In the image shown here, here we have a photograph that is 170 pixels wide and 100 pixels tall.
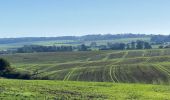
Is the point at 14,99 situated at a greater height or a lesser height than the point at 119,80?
greater

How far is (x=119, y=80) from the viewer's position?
Answer: 8369cm

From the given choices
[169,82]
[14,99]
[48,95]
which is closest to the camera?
[14,99]

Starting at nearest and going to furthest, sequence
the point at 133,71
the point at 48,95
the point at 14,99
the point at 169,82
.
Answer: the point at 14,99
the point at 48,95
the point at 169,82
the point at 133,71

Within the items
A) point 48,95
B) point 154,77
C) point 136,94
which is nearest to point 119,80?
point 154,77

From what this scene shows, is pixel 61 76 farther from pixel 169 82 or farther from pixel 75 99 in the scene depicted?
pixel 75 99

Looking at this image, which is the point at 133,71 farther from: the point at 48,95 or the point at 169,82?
the point at 48,95

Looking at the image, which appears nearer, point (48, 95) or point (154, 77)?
point (48, 95)

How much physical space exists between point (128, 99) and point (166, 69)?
201 feet

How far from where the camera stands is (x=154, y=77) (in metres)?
84.0

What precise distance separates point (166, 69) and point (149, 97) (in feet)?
191

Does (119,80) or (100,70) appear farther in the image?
(100,70)

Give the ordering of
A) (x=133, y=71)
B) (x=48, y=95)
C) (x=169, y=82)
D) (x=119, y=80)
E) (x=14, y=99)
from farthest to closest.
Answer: (x=133, y=71), (x=119, y=80), (x=169, y=82), (x=48, y=95), (x=14, y=99)

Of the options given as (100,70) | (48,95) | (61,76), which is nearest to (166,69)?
(100,70)

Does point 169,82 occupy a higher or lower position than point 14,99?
lower
